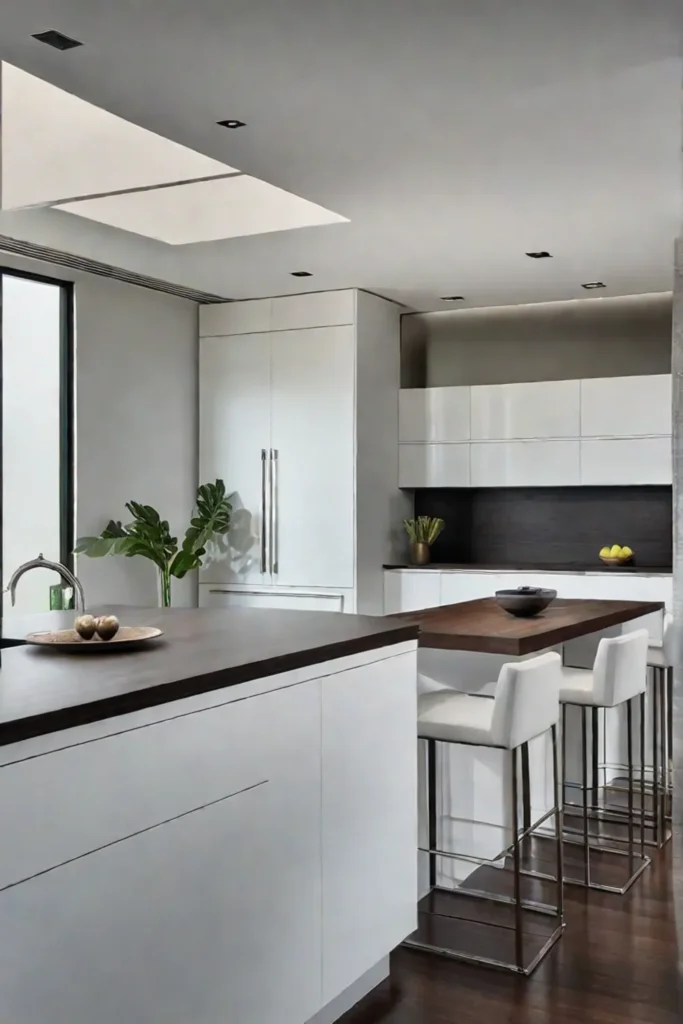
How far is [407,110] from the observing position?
3.50 meters

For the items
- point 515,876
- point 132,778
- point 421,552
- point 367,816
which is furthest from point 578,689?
point 421,552

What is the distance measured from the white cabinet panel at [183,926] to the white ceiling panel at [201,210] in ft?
10.8

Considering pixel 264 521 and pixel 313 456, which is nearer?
pixel 313 456

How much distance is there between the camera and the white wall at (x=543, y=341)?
6.62m

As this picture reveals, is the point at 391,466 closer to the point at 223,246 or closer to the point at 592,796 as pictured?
the point at 223,246

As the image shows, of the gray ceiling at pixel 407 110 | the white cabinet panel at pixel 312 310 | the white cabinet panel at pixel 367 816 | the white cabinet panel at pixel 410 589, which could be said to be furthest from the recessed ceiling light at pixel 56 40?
the white cabinet panel at pixel 410 589

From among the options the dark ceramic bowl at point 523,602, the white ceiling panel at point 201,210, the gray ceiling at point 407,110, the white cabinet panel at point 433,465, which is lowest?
the dark ceramic bowl at point 523,602

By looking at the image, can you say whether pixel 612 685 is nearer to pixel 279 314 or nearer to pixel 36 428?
pixel 36 428

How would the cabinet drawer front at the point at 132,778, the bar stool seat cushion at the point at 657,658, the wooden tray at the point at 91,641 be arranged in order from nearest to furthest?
the cabinet drawer front at the point at 132,778 → the wooden tray at the point at 91,641 → the bar stool seat cushion at the point at 657,658

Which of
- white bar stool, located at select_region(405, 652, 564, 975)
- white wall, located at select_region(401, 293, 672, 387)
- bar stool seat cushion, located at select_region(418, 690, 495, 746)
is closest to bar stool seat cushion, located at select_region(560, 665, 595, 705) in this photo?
white bar stool, located at select_region(405, 652, 564, 975)

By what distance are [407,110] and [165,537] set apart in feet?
10.8

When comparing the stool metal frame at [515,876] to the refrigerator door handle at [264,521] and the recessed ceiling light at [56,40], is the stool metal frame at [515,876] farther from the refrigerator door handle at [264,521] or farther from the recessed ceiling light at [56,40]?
the refrigerator door handle at [264,521]

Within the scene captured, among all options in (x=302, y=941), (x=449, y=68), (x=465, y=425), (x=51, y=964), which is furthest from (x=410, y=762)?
(x=465, y=425)

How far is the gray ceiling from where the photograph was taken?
2848mm
